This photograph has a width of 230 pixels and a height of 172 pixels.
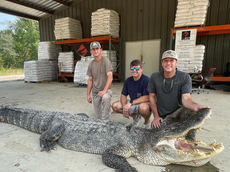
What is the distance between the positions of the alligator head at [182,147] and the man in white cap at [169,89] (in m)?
0.37

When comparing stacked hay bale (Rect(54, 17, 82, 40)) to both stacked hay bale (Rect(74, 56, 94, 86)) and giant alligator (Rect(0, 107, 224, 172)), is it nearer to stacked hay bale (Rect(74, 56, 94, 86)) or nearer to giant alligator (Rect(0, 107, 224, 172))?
stacked hay bale (Rect(74, 56, 94, 86))

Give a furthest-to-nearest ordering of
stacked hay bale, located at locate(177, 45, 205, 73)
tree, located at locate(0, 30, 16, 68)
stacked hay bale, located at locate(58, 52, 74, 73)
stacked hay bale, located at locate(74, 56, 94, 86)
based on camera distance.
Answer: tree, located at locate(0, 30, 16, 68) → stacked hay bale, located at locate(58, 52, 74, 73) → stacked hay bale, located at locate(74, 56, 94, 86) → stacked hay bale, located at locate(177, 45, 205, 73)

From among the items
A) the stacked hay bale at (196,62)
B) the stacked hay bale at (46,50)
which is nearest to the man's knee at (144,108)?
the stacked hay bale at (196,62)

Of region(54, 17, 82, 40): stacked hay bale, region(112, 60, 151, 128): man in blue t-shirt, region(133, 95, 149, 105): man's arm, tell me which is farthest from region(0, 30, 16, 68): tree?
region(133, 95, 149, 105): man's arm

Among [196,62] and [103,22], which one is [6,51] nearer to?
[103,22]

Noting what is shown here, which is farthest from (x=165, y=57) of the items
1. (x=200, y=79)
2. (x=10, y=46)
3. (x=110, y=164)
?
(x=10, y=46)

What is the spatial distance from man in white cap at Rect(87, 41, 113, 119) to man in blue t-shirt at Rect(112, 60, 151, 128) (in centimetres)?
31

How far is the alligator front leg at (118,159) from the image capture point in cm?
163

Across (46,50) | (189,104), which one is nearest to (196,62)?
(189,104)

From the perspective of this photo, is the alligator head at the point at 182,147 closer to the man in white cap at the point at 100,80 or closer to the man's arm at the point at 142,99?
the man's arm at the point at 142,99

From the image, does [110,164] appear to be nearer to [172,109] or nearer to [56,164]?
[56,164]

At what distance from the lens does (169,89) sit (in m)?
2.17

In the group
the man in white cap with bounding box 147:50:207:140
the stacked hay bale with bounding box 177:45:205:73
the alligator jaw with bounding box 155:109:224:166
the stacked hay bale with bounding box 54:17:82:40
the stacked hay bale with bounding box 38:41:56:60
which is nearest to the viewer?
the alligator jaw with bounding box 155:109:224:166

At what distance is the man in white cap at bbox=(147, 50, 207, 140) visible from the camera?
2031 mm
